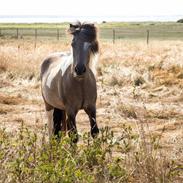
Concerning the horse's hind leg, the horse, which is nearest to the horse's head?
the horse

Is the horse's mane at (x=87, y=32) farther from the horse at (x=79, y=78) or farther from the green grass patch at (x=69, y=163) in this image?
the green grass patch at (x=69, y=163)

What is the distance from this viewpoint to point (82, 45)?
6676 millimetres

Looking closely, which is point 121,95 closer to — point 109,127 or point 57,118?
point 57,118

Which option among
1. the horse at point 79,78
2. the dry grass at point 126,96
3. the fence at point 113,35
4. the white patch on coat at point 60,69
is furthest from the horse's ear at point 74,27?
the fence at point 113,35

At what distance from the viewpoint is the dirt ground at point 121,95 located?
9.76 metres

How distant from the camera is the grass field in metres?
3.86

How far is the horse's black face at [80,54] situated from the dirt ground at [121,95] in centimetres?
95

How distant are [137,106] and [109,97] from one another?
2.02 meters

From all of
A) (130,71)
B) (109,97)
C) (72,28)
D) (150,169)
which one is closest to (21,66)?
(130,71)

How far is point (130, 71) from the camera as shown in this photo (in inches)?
647

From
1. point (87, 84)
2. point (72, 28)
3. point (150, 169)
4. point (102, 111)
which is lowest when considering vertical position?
point (102, 111)

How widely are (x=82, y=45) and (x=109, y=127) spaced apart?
1.20 metres

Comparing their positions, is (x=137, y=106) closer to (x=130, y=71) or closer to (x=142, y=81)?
(x=142, y=81)

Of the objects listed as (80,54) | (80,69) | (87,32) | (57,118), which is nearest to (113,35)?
(57,118)
